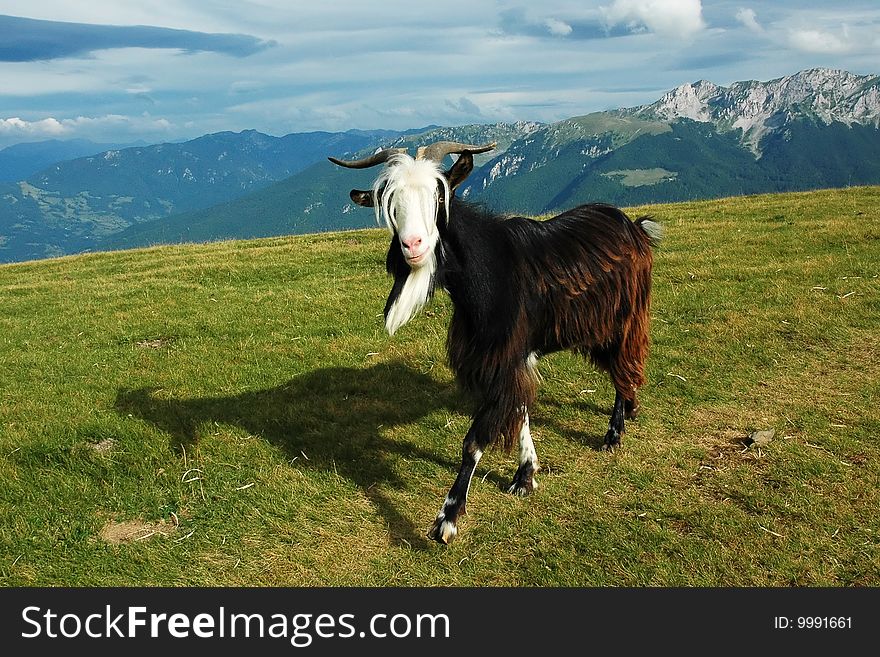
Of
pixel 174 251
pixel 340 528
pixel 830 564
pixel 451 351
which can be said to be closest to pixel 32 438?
pixel 340 528

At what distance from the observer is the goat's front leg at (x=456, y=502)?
625 centimetres

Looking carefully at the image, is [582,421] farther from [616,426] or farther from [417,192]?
[417,192]

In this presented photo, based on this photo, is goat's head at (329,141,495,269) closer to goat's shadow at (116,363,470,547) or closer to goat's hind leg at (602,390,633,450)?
goat's shadow at (116,363,470,547)

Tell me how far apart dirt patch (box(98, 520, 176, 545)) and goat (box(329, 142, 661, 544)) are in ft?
9.03

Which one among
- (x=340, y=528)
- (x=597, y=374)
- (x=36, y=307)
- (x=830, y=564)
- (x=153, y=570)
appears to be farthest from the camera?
(x=36, y=307)

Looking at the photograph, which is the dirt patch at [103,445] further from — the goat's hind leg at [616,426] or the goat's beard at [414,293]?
the goat's hind leg at [616,426]

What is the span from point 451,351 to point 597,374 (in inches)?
163

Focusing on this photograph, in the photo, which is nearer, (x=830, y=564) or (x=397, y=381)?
(x=830, y=564)

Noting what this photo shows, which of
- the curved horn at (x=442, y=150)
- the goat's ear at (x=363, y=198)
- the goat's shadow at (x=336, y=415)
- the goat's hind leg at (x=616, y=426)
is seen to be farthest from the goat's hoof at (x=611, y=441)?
the goat's ear at (x=363, y=198)

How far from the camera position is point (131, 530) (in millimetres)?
6672

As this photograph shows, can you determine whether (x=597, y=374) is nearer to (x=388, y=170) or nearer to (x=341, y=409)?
(x=341, y=409)

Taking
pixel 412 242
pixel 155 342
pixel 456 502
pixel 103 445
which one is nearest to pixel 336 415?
pixel 103 445

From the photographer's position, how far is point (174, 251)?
82.2ft

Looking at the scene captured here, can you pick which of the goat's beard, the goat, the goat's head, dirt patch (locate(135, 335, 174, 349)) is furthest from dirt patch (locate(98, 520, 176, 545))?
dirt patch (locate(135, 335, 174, 349))
